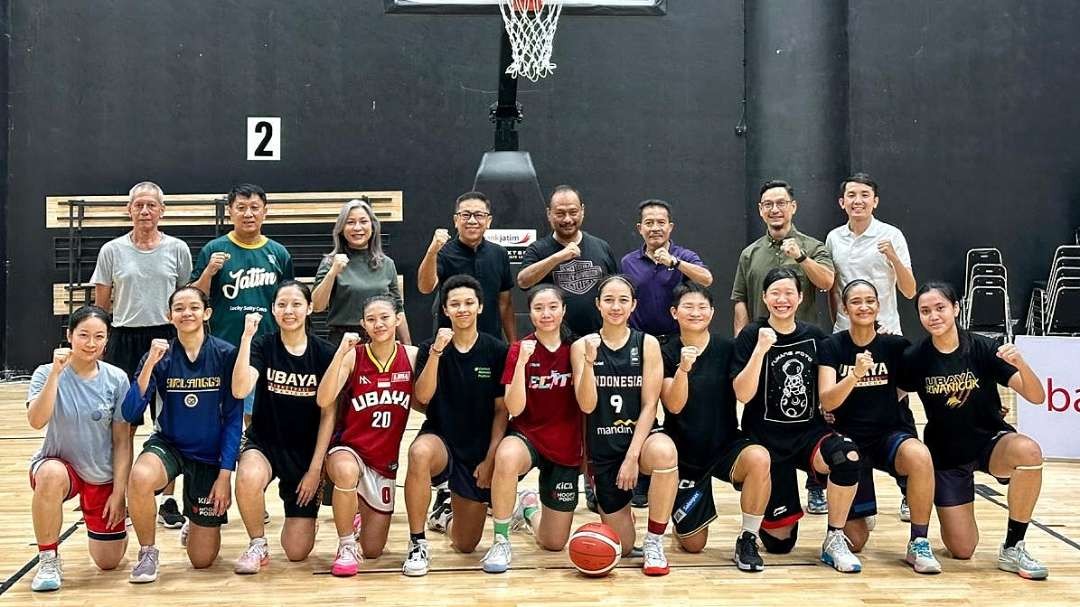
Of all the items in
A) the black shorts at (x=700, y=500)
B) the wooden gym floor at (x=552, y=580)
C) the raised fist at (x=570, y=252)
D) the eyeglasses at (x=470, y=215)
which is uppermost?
the eyeglasses at (x=470, y=215)

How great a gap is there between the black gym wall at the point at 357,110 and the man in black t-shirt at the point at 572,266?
4.91 metres

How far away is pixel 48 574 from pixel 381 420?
132 cm

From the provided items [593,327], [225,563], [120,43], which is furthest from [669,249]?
[120,43]

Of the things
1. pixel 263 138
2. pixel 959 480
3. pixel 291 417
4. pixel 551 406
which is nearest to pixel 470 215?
pixel 551 406

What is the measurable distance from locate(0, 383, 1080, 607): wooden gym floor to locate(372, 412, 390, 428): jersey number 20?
539mm

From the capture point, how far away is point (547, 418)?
4105 millimetres

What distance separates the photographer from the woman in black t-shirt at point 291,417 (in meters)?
3.93

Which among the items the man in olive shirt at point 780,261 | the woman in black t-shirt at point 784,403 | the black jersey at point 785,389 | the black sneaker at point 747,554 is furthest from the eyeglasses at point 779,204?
the black sneaker at point 747,554

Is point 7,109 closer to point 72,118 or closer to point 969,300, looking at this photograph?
point 72,118

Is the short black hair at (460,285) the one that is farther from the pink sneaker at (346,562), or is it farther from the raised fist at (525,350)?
the pink sneaker at (346,562)

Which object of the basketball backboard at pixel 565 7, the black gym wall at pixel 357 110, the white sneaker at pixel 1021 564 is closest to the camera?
the white sneaker at pixel 1021 564

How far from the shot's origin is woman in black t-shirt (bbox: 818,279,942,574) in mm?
3939

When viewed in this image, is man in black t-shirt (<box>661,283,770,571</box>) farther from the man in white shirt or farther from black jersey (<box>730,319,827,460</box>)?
the man in white shirt

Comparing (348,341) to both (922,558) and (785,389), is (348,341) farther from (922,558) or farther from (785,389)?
(922,558)
